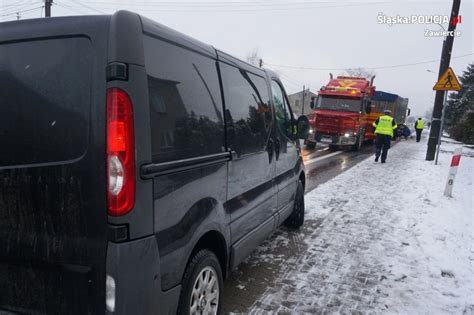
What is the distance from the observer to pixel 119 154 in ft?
6.10

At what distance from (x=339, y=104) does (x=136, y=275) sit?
16.6 metres

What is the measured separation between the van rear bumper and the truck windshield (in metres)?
16.2

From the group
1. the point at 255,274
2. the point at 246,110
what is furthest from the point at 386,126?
the point at 246,110

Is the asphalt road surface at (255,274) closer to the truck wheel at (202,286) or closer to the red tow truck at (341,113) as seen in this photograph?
the truck wheel at (202,286)

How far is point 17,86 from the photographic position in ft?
6.77

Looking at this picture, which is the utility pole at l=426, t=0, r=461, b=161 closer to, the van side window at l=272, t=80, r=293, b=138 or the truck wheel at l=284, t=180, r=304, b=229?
the truck wheel at l=284, t=180, r=304, b=229

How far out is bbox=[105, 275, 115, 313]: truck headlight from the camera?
6.06 ft

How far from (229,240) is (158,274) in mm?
1001

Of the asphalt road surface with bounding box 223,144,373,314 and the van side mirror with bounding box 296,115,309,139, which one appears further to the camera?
the van side mirror with bounding box 296,115,309,139

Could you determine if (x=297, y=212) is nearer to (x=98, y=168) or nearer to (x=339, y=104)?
(x=98, y=168)

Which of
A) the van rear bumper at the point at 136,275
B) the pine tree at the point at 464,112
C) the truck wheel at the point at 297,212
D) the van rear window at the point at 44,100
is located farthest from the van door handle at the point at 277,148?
the pine tree at the point at 464,112

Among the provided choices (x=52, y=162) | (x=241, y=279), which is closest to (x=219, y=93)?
(x=52, y=162)

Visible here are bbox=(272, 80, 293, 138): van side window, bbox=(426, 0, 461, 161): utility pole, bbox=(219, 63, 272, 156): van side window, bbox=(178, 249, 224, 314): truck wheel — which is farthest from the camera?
bbox=(426, 0, 461, 161): utility pole

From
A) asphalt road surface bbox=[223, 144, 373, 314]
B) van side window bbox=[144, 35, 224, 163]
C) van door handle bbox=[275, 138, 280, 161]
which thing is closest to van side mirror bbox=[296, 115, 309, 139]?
van door handle bbox=[275, 138, 280, 161]
